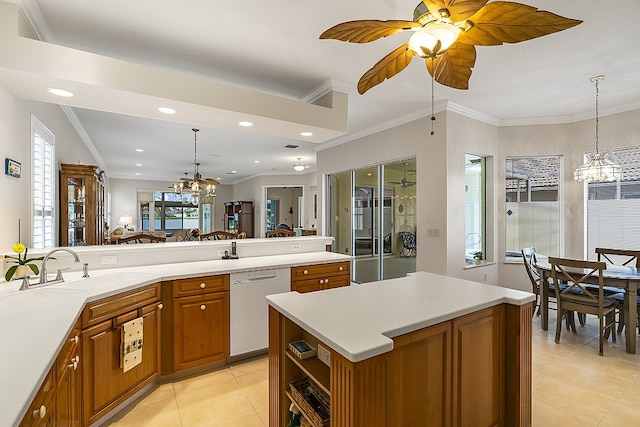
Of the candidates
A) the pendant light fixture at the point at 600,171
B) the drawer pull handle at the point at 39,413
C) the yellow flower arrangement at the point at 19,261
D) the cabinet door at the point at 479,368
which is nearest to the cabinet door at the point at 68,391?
the drawer pull handle at the point at 39,413

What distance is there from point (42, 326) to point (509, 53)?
397cm

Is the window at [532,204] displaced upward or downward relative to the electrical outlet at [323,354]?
upward

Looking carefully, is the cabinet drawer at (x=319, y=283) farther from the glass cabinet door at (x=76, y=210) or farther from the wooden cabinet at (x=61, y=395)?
the glass cabinet door at (x=76, y=210)

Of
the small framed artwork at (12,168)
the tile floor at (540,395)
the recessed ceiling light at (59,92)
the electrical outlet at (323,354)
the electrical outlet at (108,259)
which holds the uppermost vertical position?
the recessed ceiling light at (59,92)

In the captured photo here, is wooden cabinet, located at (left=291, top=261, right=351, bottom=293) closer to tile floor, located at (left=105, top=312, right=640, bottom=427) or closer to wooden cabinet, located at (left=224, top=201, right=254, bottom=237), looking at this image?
tile floor, located at (left=105, top=312, right=640, bottom=427)

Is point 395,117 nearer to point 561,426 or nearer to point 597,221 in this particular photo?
point 597,221

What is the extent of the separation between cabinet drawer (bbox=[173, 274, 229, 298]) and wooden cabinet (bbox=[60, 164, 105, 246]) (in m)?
2.22

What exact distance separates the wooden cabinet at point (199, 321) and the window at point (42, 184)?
160 centimetres

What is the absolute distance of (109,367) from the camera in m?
2.03

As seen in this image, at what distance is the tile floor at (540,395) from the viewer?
6.87 ft

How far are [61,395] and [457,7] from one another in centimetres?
253

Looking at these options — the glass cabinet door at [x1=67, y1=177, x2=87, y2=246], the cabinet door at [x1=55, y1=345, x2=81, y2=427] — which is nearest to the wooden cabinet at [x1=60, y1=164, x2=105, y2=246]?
the glass cabinet door at [x1=67, y1=177, x2=87, y2=246]

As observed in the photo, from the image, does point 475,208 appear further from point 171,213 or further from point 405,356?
point 171,213

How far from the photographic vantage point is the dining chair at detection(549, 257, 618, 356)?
117 inches
